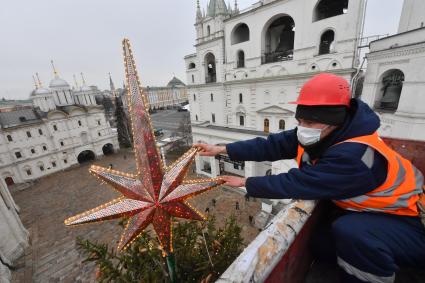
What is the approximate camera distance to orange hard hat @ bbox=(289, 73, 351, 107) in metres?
2.00

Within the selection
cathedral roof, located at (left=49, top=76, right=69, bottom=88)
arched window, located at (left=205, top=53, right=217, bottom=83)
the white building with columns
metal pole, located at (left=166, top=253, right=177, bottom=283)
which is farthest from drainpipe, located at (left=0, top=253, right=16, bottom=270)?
cathedral roof, located at (left=49, top=76, right=69, bottom=88)

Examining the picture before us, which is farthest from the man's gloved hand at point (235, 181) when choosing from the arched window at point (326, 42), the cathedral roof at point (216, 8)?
the cathedral roof at point (216, 8)

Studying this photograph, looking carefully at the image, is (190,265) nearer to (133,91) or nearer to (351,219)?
(351,219)

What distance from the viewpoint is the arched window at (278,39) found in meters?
17.7

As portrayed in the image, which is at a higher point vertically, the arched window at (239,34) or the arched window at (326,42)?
the arched window at (239,34)

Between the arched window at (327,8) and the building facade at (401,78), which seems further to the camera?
the arched window at (327,8)

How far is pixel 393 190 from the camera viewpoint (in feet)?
6.23

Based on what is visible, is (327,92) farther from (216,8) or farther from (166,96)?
(166,96)

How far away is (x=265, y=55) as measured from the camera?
1781cm

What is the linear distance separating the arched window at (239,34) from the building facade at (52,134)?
25447mm

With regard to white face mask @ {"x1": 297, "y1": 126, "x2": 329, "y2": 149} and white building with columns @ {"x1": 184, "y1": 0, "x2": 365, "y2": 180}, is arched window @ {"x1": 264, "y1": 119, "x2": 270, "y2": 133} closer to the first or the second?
white building with columns @ {"x1": 184, "y1": 0, "x2": 365, "y2": 180}

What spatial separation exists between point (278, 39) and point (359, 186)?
69.6ft

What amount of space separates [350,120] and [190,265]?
3809 millimetres

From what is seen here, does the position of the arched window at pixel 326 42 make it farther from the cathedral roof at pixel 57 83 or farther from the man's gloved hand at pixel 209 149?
the cathedral roof at pixel 57 83
